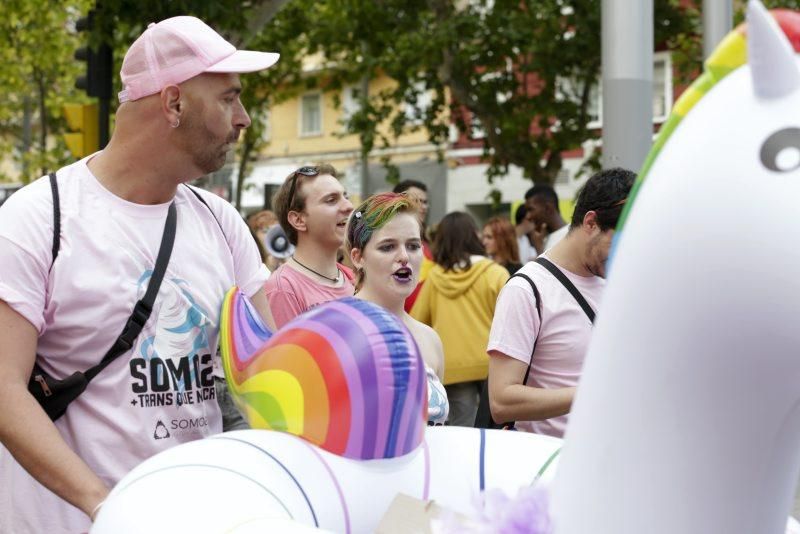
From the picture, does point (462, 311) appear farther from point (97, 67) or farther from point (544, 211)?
point (97, 67)

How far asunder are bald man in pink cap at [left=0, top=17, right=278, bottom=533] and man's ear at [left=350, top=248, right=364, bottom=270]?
104cm

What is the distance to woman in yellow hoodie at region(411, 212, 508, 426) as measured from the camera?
18.9 ft

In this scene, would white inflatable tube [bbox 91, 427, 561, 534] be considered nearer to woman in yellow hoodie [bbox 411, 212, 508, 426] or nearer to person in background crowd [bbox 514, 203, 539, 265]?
woman in yellow hoodie [bbox 411, 212, 508, 426]

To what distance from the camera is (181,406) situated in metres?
2.46

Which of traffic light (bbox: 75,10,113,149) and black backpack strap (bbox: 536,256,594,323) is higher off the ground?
traffic light (bbox: 75,10,113,149)

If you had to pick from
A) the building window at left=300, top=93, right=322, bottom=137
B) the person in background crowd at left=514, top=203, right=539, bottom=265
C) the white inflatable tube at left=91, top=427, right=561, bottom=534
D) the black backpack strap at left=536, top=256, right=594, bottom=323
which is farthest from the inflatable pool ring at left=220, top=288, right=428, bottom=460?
the building window at left=300, top=93, right=322, bottom=137

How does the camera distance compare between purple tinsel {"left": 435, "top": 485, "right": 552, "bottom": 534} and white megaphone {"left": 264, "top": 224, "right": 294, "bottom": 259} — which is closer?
purple tinsel {"left": 435, "top": 485, "right": 552, "bottom": 534}

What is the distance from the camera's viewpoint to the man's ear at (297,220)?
4285 mm

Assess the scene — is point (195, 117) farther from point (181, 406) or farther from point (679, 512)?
point (679, 512)

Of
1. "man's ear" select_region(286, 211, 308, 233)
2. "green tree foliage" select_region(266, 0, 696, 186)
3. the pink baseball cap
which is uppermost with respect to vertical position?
"green tree foliage" select_region(266, 0, 696, 186)

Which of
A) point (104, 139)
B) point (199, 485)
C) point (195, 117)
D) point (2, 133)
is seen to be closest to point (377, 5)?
point (104, 139)

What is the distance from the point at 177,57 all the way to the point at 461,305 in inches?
142

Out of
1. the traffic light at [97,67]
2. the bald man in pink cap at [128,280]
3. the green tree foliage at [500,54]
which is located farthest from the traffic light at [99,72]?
the green tree foliage at [500,54]

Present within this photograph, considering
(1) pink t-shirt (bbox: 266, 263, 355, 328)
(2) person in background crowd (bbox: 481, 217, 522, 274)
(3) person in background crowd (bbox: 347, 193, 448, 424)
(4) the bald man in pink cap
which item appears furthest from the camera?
(2) person in background crowd (bbox: 481, 217, 522, 274)
